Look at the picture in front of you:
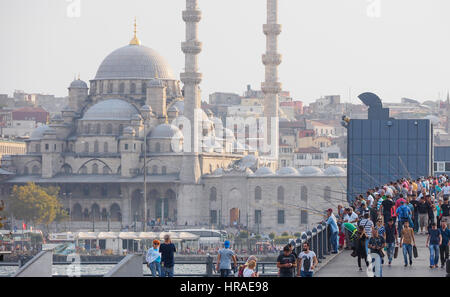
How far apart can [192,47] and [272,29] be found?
6.40 meters

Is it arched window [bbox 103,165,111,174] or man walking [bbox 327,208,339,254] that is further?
arched window [bbox 103,165,111,174]

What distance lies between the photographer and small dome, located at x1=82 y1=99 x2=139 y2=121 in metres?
88.9

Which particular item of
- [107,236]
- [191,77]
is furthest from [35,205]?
[191,77]

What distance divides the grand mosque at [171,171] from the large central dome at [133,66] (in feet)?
13.1

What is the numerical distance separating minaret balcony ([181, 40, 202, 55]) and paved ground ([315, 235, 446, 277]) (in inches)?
2262

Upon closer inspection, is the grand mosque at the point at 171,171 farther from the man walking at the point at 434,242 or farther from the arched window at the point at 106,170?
the man walking at the point at 434,242

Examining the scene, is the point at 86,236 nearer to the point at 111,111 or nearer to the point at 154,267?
the point at 111,111

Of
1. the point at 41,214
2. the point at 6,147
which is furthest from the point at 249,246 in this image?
the point at 6,147

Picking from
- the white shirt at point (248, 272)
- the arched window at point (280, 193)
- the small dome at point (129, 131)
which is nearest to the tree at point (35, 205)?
the small dome at point (129, 131)

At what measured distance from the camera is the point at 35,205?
7831cm

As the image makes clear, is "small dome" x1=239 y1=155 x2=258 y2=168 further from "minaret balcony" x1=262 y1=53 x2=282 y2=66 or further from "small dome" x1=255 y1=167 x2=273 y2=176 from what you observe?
"minaret balcony" x1=262 y1=53 x2=282 y2=66

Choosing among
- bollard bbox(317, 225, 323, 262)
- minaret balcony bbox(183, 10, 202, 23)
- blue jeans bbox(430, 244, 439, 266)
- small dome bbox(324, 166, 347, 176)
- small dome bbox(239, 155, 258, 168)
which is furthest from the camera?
small dome bbox(239, 155, 258, 168)

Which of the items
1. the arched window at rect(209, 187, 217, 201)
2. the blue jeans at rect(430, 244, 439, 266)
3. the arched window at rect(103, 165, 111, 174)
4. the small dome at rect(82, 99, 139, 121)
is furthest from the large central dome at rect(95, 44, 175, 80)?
the blue jeans at rect(430, 244, 439, 266)
